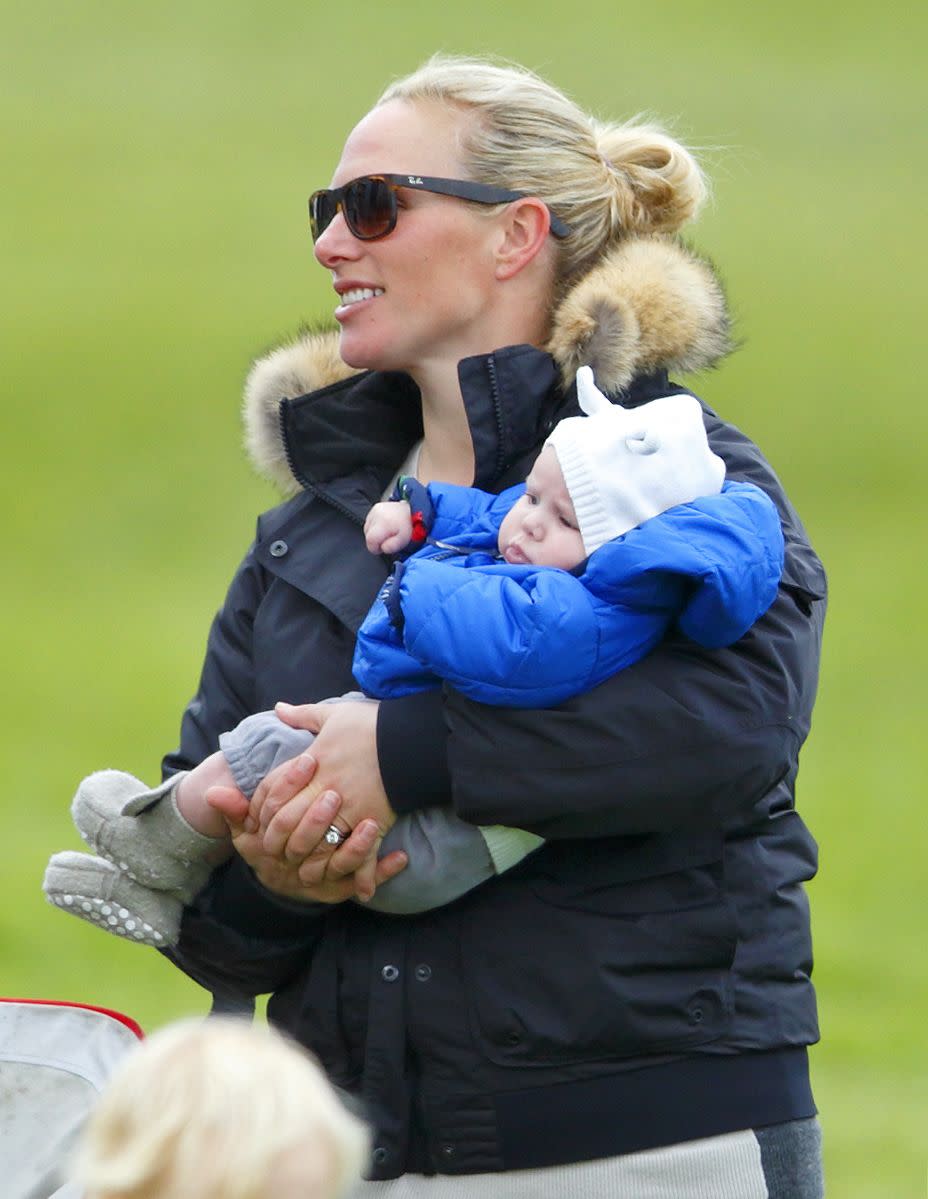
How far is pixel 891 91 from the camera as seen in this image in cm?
2855

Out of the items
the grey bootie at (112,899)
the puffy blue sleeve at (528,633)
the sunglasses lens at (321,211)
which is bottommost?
the grey bootie at (112,899)

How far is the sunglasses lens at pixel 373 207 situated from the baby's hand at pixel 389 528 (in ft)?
1.42

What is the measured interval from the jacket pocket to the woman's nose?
105cm

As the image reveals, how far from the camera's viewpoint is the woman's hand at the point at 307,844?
2.81 meters

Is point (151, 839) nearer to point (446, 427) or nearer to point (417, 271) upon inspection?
point (446, 427)

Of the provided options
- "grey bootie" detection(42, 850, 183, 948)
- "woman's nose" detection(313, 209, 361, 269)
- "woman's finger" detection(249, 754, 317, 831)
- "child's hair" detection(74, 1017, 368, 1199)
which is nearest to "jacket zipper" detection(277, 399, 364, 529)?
"woman's nose" detection(313, 209, 361, 269)

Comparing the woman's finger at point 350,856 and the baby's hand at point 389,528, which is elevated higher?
the baby's hand at point 389,528

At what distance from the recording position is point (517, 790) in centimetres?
269

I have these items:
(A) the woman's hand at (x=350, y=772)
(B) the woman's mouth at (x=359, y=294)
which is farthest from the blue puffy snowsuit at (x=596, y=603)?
(B) the woman's mouth at (x=359, y=294)

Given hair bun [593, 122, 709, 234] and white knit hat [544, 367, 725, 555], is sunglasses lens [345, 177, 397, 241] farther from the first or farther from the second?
white knit hat [544, 367, 725, 555]

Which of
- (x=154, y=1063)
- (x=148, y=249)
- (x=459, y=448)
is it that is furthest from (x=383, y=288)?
(x=148, y=249)

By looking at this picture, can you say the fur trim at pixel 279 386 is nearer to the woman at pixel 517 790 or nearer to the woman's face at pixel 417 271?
the woman at pixel 517 790

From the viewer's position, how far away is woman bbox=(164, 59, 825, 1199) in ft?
8.99

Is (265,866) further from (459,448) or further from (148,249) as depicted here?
(148,249)
